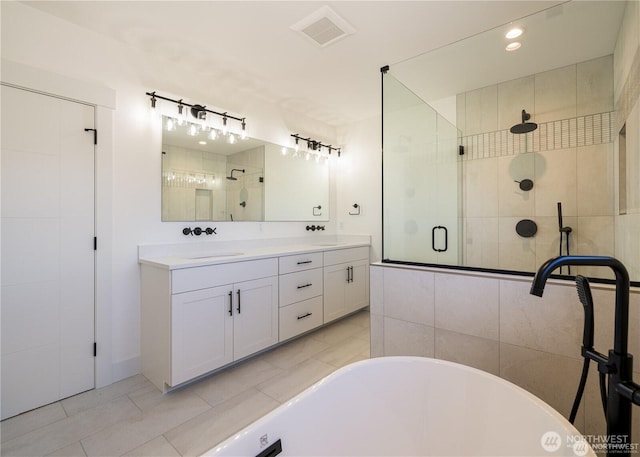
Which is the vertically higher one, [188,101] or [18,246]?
[188,101]

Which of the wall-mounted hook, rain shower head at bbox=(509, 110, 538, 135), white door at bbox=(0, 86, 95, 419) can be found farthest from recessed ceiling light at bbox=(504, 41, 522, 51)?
white door at bbox=(0, 86, 95, 419)

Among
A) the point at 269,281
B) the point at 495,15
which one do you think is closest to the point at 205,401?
A: the point at 269,281

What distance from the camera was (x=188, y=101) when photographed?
2.58m

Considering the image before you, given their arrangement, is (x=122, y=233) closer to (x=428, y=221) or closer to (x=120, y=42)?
(x=120, y=42)

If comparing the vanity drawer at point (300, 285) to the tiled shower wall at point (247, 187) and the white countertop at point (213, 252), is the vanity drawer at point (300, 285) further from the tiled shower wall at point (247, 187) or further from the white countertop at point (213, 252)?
the tiled shower wall at point (247, 187)

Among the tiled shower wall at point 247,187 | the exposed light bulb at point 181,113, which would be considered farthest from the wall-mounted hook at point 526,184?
the exposed light bulb at point 181,113

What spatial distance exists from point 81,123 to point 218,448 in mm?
2276

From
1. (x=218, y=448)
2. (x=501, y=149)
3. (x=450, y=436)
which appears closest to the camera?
(x=218, y=448)

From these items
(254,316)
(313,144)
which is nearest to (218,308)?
(254,316)

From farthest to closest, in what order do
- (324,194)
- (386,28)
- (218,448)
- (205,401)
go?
(324,194)
(386,28)
(205,401)
(218,448)

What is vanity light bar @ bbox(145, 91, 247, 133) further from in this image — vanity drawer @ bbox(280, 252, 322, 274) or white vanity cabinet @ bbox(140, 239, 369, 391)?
vanity drawer @ bbox(280, 252, 322, 274)

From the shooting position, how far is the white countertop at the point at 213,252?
82.0 inches

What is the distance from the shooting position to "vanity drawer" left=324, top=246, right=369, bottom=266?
10.4ft

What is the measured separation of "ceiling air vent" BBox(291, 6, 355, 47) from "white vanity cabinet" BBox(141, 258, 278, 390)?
1.81m
